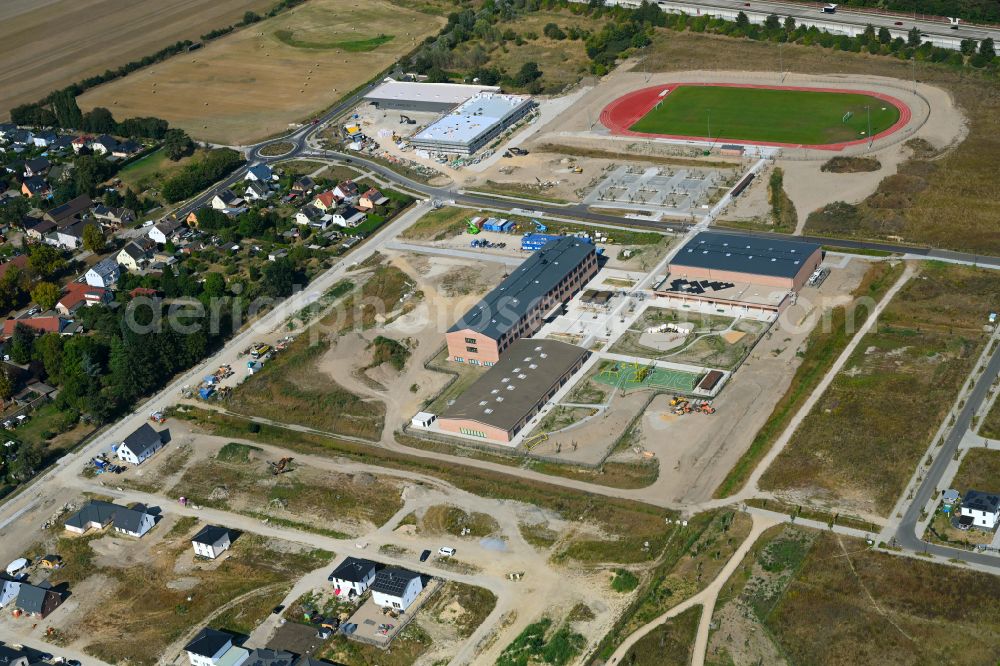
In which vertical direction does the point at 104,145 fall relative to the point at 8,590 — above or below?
above

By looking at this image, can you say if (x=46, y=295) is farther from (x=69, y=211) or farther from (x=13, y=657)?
(x=13, y=657)

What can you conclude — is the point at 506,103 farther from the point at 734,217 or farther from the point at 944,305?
the point at 944,305

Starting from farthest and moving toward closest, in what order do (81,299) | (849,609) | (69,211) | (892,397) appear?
(69,211) < (81,299) < (892,397) < (849,609)

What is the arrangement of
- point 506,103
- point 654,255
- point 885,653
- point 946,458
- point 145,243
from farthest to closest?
1. point 506,103
2. point 145,243
3. point 654,255
4. point 946,458
5. point 885,653

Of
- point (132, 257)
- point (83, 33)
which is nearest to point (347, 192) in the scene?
point (132, 257)

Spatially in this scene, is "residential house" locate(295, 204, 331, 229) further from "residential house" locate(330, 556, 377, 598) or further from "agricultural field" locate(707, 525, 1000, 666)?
"agricultural field" locate(707, 525, 1000, 666)

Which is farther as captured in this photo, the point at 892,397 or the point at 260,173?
the point at 260,173

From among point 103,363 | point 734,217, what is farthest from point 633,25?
point 103,363
